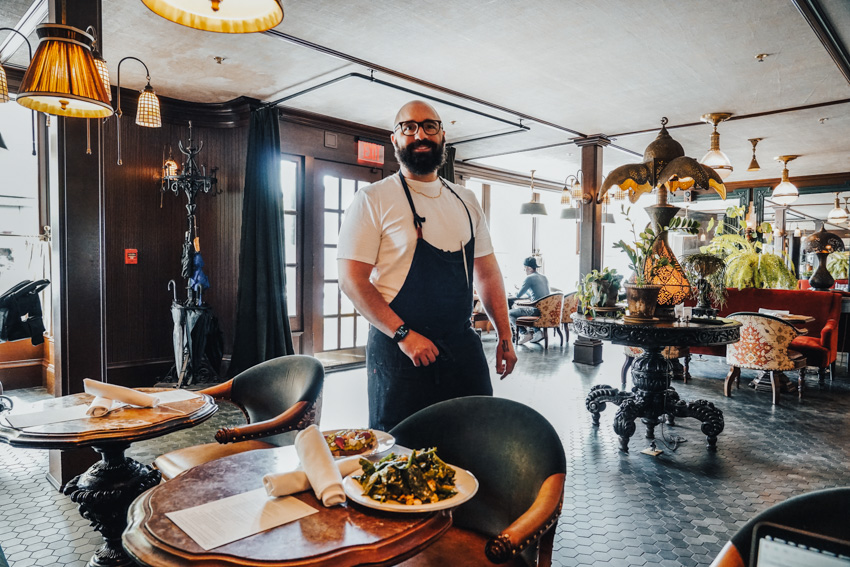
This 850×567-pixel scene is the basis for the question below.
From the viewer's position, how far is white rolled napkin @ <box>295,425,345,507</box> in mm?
1147

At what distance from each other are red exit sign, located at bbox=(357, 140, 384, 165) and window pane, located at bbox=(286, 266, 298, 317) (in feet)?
5.63

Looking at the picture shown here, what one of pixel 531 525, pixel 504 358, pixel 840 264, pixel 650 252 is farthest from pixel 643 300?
pixel 840 264

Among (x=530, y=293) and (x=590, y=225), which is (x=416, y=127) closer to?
(x=590, y=225)

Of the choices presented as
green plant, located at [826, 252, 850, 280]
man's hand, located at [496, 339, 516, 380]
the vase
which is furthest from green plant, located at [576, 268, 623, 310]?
green plant, located at [826, 252, 850, 280]

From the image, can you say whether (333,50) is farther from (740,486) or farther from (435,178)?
(740,486)

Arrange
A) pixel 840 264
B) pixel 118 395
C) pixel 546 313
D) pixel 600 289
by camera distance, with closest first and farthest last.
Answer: pixel 118 395, pixel 600 289, pixel 546 313, pixel 840 264

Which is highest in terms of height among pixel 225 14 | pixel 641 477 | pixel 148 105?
pixel 148 105

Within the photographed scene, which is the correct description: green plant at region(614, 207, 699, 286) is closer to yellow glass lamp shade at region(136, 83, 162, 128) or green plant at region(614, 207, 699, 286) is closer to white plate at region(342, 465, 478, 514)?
white plate at region(342, 465, 478, 514)

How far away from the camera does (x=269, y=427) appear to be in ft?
6.77

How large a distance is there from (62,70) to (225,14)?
0.64 meters

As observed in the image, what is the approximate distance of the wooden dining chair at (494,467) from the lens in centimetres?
129

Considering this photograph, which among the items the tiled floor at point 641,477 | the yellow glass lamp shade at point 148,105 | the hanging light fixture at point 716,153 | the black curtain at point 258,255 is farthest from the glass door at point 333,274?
the hanging light fixture at point 716,153

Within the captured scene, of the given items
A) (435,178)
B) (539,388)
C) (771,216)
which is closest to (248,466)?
(435,178)

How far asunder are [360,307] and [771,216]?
1741 cm
